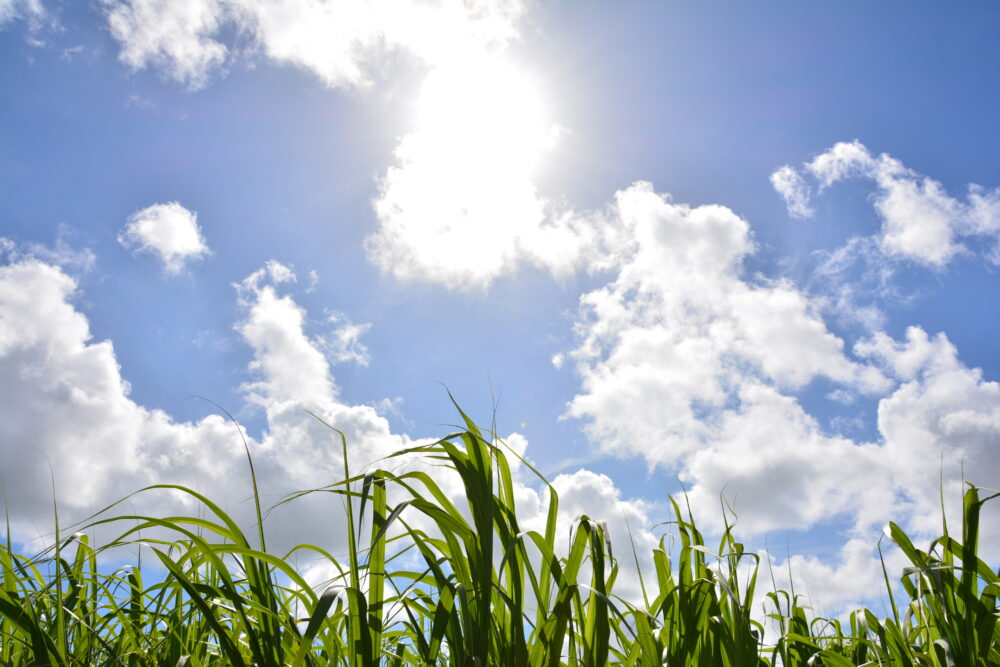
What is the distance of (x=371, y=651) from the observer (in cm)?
142

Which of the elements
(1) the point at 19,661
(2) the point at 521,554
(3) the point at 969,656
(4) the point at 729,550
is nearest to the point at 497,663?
(2) the point at 521,554

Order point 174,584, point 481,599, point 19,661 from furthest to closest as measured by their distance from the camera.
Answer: point 174,584 → point 19,661 → point 481,599

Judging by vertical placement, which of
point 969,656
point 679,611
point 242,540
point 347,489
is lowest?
point 969,656

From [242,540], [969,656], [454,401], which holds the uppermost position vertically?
[454,401]

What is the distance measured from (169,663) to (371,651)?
100 cm

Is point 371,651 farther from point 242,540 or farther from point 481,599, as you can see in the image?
point 242,540

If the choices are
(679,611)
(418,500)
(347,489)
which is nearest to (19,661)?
(347,489)

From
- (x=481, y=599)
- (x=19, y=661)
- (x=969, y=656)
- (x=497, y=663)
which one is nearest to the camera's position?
(x=481, y=599)

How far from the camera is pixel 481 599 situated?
1.37 m

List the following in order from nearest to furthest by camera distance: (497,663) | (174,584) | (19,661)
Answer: (497,663), (19,661), (174,584)

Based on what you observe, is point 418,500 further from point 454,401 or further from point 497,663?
point 497,663

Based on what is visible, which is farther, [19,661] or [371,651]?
[19,661]

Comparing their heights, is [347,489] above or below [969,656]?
above

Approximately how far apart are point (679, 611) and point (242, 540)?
1.16 m
